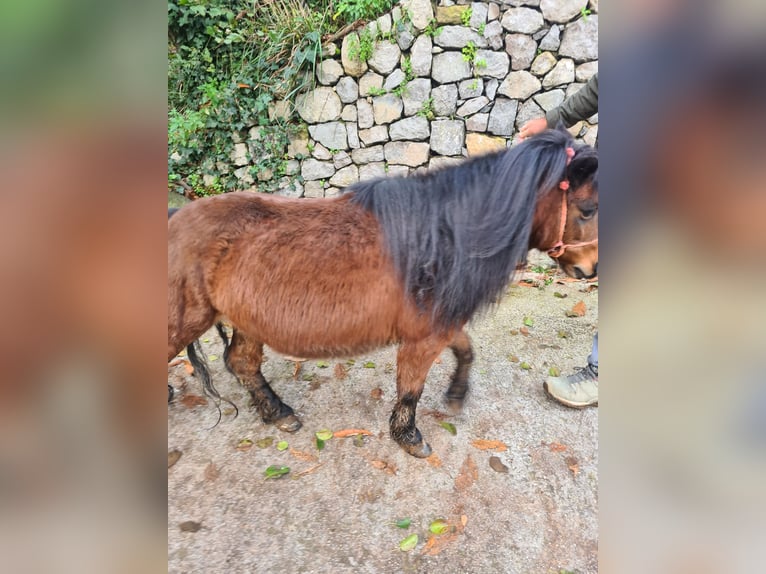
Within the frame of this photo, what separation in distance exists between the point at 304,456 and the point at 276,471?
174 millimetres

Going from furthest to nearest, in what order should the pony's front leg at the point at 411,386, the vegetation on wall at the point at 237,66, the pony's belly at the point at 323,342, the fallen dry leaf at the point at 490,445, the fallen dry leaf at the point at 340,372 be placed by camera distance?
the vegetation on wall at the point at 237,66 < the fallen dry leaf at the point at 340,372 < the fallen dry leaf at the point at 490,445 < the pony's front leg at the point at 411,386 < the pony's belly at the point at 323,342

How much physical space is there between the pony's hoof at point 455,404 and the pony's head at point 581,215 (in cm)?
111

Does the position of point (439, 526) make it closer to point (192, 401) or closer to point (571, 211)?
point (571, 211)

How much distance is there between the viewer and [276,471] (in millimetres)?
2018

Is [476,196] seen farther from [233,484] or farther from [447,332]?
[233,484]

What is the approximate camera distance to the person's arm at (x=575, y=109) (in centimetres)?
206

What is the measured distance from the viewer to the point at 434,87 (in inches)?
171

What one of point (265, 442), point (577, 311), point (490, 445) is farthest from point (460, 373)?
point (577, 311)

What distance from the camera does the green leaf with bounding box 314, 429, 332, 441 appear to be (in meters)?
2.26

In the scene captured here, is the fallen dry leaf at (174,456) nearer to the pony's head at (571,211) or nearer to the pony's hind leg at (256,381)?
the pony's hind leg at (256,381)

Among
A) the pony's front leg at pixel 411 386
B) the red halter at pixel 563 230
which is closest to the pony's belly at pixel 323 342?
the pony's front leg at pixel 411 386
